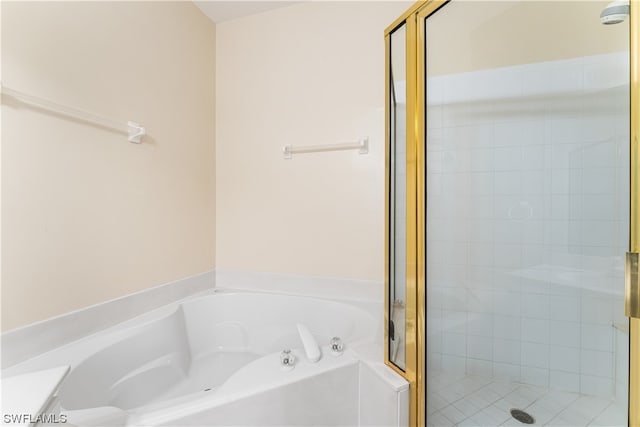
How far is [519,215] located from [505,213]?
0.06 metres

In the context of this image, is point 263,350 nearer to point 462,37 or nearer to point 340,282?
point 340,282

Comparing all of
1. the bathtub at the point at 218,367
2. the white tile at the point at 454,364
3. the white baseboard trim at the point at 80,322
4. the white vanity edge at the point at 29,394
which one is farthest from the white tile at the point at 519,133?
the white baseboard trim at the point at 80,322

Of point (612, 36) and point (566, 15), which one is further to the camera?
point (566, 15)

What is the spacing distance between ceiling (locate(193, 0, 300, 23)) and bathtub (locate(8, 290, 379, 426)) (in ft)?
5.94

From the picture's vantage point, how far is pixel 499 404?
3.53ft

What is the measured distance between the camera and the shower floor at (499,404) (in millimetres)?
989

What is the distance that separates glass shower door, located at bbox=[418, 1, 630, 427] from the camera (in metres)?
0.99

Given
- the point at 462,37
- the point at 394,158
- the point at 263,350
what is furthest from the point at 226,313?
the point at 462,37

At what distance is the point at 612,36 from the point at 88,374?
2031 millimetres

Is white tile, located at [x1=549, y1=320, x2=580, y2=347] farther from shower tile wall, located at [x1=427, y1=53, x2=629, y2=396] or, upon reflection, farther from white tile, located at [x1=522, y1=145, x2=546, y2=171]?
white tile, located at [x1=522, y1=145, x2=546, y2=171]

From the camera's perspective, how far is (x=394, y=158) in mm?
1134

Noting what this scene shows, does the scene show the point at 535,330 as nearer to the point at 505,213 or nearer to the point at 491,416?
the point at 491,416

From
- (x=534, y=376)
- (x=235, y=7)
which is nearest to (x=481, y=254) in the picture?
(x=534, y=376)

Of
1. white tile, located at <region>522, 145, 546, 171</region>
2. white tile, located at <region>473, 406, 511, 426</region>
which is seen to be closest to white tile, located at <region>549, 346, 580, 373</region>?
white tile, located at <region>473, 406, 511, 426</region>
